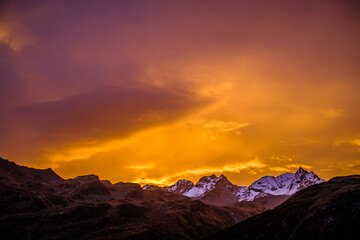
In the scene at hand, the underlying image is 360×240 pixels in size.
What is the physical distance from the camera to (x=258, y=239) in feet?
655

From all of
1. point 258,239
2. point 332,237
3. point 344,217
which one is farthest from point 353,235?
point 258,239

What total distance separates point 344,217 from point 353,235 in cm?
2207

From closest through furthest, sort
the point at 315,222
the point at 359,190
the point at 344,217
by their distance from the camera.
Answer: the point at 344,217
the point at 315,222
the point at 359,190

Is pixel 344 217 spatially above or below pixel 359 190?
below

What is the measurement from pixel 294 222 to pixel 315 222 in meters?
19.4

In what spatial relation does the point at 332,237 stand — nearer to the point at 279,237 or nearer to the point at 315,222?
the point at 315,222

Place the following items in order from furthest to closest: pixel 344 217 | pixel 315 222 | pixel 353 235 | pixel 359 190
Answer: pixel 359 190, pixel 315 222, pixel 344 217, pixel 353 235

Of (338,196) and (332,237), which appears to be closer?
(332,237)

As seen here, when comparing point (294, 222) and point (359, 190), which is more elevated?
point (359, 190)

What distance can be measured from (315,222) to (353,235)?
113 feet

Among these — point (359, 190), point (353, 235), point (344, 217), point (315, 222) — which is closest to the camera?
point (353, 235)

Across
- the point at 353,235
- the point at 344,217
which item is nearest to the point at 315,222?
the point at 344,217

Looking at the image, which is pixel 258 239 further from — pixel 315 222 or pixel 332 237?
pixel 332 237

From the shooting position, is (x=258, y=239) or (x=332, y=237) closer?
(x=332, y=237)
